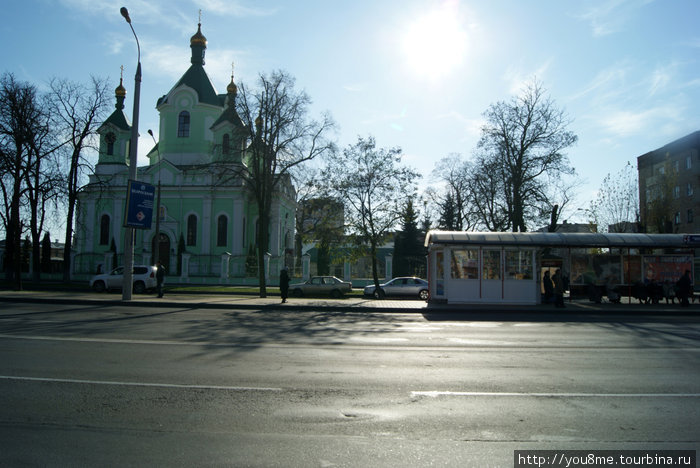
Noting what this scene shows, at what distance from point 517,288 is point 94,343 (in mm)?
17586

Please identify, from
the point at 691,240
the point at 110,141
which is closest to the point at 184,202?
the point at 110,141

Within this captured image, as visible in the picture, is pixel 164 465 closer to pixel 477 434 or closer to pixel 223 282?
pixel 477 434

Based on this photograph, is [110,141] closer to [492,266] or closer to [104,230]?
[104,230]

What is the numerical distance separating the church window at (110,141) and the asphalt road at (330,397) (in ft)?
134

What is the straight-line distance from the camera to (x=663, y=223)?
44750 millimetres

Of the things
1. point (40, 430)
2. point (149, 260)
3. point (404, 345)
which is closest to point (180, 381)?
point (40, 430)

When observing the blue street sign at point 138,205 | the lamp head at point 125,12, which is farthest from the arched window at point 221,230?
the lamp head at point 125,12

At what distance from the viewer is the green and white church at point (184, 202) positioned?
140 feet

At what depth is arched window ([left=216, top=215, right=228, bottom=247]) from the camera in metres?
46.4

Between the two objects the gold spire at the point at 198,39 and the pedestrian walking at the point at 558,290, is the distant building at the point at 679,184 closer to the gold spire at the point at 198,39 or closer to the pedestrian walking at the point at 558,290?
the pedestrian walking at the point at 558,290

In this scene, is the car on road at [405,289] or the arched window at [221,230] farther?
the arched window at [221,230]

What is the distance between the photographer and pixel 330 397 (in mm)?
6129

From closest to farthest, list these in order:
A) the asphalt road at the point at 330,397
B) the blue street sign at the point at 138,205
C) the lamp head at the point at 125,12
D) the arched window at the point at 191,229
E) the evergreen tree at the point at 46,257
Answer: the asphalt road at the point at 330,397 < the lamp head at the point at 125,12 < the blue street sign at the point at 138,205 < the evergreen tree at the point at 46,257 < the arched window at the point at 191,229

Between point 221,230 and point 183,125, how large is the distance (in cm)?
1252
